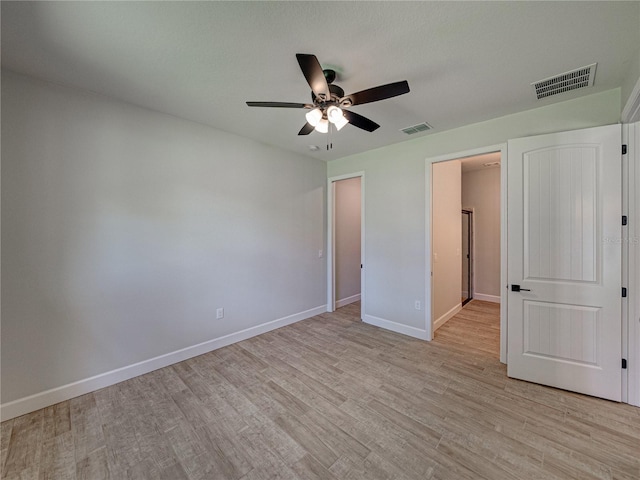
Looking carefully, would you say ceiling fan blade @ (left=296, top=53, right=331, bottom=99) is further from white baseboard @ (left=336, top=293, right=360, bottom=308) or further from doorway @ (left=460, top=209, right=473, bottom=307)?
doorway @ (left=460, top=209, right=473, bottom=307)

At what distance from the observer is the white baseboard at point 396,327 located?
134 inches

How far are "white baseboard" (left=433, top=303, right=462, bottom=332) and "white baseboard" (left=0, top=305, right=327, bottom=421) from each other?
8.27 ft

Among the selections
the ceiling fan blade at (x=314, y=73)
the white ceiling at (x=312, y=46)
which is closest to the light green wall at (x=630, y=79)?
the white ceiling at (x=312, y=46)

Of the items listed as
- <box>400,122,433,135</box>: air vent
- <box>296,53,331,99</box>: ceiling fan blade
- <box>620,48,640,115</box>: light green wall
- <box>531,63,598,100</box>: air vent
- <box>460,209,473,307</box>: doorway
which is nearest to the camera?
<box>296,53,331,99</box>: ceiling fan blade

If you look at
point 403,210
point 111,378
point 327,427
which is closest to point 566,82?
point 403,210

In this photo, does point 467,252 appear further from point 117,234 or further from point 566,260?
point 117,234

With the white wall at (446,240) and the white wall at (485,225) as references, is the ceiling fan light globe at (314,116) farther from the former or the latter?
the white wall at (485,225)

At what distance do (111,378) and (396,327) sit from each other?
3389mm

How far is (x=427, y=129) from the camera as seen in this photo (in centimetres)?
307

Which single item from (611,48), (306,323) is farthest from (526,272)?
(306,323)

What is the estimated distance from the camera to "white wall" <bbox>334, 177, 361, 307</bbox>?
16.0 feet

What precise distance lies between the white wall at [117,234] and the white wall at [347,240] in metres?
1.58

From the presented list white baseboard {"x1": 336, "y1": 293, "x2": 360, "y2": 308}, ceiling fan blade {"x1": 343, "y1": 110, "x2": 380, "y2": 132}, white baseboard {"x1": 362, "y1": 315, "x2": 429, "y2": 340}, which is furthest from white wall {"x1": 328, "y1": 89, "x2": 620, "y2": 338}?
ceiling fan blade {"x1": 343, "y1": 110, "x2": 380, "y2": 132}

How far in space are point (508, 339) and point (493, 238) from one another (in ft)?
11.2
